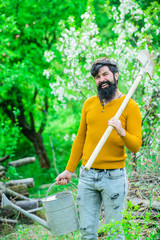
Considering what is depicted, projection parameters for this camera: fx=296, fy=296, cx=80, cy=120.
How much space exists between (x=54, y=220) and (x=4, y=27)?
3855 mm

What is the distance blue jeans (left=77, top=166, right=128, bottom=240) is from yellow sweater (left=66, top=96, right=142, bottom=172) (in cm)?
8

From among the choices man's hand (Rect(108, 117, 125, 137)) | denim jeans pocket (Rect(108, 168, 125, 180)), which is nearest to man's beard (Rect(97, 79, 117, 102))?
man's hand (Rect(108, 117, 125, 137))

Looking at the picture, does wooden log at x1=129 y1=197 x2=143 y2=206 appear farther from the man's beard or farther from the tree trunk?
the tree trunk

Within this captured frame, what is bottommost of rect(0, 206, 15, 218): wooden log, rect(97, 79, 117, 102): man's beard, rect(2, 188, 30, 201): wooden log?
rect(0, 206, 15, 218): wooden log

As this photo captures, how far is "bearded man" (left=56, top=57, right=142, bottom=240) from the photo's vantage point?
7.50 feet

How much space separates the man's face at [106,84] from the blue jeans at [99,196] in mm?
596

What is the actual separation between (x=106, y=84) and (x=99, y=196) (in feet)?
3.00

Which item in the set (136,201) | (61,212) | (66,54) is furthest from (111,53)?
(61,212)

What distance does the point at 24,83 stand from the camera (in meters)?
6.82

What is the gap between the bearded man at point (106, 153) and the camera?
7.50 feet

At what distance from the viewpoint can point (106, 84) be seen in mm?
2389

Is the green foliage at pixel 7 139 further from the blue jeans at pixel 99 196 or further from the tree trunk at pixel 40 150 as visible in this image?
the blue jeans at pixel 99 196

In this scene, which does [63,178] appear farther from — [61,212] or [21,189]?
[21,189]

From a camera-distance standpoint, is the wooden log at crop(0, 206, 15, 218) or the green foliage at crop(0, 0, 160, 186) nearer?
the wooden log at crop(0, 206, 15, 218)
